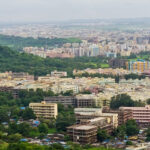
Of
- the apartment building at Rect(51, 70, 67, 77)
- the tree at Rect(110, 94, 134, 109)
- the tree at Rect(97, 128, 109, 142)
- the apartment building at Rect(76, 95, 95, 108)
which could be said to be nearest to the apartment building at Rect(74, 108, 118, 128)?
the tree at Rect(97, 128, 109, 142)

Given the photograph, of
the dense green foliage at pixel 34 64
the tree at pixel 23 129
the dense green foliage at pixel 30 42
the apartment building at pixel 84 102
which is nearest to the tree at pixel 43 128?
the tree at pixel 23 129

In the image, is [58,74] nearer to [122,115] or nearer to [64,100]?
[64,100]

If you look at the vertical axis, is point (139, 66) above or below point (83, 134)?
below

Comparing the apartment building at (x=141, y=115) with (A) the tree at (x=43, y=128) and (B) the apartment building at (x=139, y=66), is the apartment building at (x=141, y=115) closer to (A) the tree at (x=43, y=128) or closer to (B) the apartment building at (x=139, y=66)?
(A) the tree at (x=43, y=128)

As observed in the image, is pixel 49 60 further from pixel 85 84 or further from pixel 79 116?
pixel 79 116

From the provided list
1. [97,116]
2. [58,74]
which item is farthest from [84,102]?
[58,74]

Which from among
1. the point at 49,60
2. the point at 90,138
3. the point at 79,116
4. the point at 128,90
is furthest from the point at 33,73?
the point at 90,138

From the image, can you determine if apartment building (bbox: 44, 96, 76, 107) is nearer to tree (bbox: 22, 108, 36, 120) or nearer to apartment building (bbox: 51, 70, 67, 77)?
tree (bbox: 22, 108, 36, 120)
